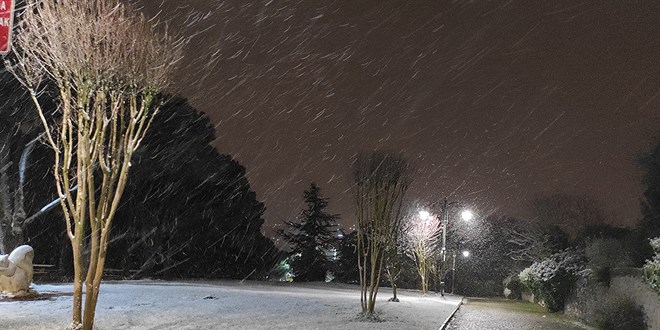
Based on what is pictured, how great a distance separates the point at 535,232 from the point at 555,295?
1680 centimetres

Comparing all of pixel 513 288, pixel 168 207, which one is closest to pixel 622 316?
pixel 168 207

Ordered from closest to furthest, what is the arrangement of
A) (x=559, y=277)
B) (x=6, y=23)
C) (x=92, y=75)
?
1. (x=6, y=23)
2. (x=92, y=75)
3. (x=559, y=277)

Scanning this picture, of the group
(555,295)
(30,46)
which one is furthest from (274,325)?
(555,295)

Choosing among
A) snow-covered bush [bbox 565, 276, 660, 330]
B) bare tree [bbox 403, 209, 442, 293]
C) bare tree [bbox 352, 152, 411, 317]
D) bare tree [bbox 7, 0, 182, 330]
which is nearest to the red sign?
bare tree [bbox 7, 0, 182, 330]

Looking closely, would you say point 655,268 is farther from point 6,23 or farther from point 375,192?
point 6,23

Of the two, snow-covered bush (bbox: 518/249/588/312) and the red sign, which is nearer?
the red sign

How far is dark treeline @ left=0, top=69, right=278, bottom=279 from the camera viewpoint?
26.0 metres

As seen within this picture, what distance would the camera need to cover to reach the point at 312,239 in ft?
178

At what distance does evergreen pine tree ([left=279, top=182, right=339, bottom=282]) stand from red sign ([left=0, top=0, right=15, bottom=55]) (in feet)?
154

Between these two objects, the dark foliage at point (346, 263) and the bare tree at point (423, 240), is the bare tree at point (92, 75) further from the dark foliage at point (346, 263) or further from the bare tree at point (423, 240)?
the dark foliage at point (346, 263)

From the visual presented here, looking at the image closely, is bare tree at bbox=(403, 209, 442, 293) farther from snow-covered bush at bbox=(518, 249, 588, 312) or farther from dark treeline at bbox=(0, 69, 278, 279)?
dark treeline at bbox=(0, 69, 278, 279)

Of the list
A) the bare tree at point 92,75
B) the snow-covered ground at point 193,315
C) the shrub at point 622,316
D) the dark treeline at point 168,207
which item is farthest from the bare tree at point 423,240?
the bare tree at point 92,75

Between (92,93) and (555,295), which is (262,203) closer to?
(555,295)

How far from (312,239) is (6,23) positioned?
157ft
